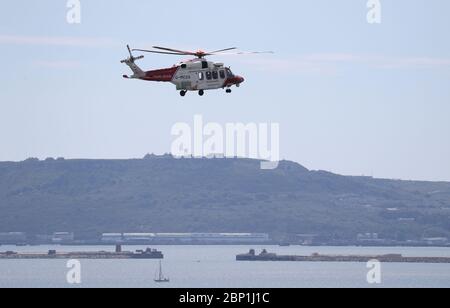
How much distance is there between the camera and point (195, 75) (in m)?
90.1

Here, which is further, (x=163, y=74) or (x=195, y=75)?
(x=163, y=74)

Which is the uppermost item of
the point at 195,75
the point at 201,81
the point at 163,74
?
the point at 163,74

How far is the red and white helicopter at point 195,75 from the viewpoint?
294ft

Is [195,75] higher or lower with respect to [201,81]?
higher

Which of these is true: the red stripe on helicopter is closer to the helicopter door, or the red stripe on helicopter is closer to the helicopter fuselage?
the helicopter fuselage

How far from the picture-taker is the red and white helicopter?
89688 mm

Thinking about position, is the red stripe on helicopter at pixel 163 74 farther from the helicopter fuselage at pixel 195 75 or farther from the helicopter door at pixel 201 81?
the helicopter door at pixel 201 81

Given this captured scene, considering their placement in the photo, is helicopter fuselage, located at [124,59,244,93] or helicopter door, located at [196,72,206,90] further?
helicopter door, located at [196,72,206,90]

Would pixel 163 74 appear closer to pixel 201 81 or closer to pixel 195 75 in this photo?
pixel 195 75

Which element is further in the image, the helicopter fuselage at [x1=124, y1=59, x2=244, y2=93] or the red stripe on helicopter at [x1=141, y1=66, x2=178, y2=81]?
the red stripe on helicopter at [x1=141, y1=66, x2=178, y2=81]
